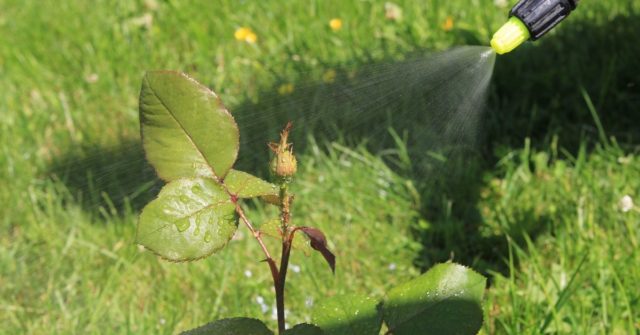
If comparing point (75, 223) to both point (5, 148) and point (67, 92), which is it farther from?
point (67, 92)

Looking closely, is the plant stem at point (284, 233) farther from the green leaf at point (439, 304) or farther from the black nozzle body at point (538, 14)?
the black nozzle body at point (538, 14)

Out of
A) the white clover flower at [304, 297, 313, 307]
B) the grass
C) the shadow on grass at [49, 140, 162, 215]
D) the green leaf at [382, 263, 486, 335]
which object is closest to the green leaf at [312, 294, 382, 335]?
the green leaf at [382, 263, 486, 335]

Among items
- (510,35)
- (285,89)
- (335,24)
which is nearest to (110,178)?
(285,89)

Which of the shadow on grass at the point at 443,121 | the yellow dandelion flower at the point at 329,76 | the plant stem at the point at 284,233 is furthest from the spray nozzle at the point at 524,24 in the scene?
the yellow dandelion flower at the point at 329,76

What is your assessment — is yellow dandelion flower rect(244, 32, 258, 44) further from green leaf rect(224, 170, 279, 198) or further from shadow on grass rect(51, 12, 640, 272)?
green leaf rect(224, 170, 279, 198)

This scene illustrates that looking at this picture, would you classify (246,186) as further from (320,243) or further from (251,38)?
(251,38)

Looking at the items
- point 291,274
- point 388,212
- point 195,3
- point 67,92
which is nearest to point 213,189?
point 291,274

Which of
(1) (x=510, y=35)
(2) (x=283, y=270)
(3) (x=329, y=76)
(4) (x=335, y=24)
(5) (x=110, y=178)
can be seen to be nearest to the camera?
(2) (x=283, y=270)
